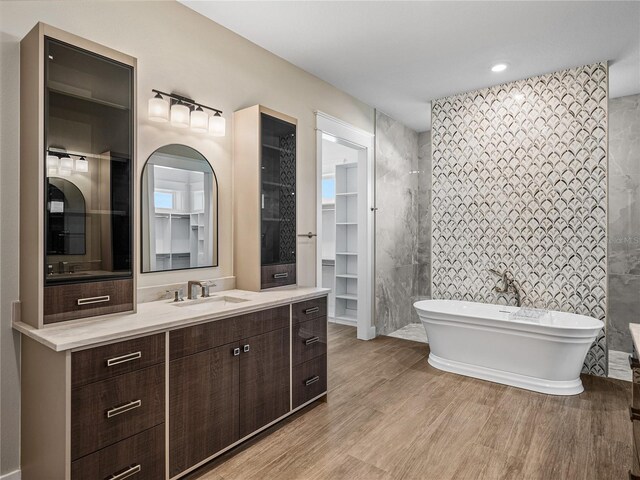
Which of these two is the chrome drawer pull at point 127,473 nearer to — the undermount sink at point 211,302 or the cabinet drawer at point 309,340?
the undermount sink at point 211,302

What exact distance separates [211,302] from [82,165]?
115cm

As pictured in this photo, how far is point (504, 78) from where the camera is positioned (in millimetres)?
3855

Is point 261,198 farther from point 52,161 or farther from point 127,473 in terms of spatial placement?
point 127,473

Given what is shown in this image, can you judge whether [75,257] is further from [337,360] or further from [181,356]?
[337,360]

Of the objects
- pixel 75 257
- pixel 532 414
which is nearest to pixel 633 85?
pixel 532 414

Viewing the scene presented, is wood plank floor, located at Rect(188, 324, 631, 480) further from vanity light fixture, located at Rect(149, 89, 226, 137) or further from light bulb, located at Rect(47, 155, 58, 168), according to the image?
vanity light fixture, located at Rect(149, 89, 226, 137)

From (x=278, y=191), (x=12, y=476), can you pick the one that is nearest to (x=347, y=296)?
(x=278, y=191)

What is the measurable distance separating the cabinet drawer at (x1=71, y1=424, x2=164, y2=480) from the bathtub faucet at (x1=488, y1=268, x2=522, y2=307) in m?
3.56

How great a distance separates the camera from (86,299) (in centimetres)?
186

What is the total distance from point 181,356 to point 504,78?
393 cm

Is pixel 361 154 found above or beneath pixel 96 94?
above

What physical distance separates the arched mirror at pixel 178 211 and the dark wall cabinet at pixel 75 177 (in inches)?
14.4

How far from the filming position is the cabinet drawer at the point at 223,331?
1915 mm

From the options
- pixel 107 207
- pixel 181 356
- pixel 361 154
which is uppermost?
pixel 361 154
